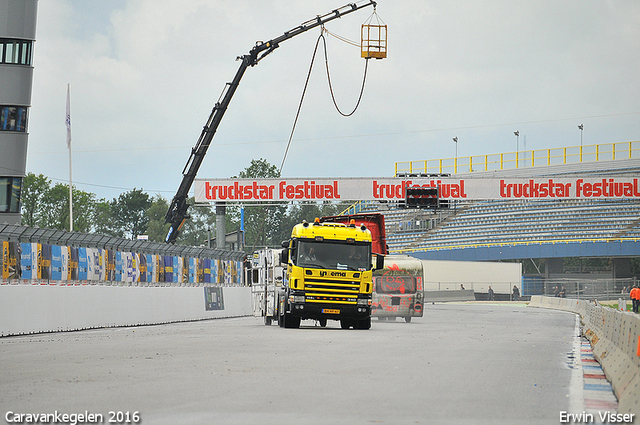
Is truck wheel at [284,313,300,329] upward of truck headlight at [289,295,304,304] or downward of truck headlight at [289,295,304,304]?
downward

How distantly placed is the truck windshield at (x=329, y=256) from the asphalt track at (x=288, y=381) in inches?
254

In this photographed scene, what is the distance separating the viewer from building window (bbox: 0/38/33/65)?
4544 cm

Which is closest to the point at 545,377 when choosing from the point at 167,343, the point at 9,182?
the point at 167,343

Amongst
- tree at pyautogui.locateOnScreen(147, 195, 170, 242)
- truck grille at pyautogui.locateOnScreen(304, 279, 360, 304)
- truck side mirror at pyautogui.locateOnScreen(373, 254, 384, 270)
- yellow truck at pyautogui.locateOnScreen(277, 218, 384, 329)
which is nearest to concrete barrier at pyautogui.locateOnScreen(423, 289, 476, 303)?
truck side mirror at pyautogui.locateOnScreen(373, 254, 384, 270)

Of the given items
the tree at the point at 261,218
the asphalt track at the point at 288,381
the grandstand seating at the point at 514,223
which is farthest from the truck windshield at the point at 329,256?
the tree at the point at 261,218

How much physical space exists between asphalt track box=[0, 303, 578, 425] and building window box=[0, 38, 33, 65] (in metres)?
31.5

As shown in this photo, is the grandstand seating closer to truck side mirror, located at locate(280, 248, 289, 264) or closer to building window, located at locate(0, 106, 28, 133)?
building window, located at locate(0, 106, 28, 133)

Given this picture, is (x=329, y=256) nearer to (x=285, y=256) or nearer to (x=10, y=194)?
(x=285, y=256)

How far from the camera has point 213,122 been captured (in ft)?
157

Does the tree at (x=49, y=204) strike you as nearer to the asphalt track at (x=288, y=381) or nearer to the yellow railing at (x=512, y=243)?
the yellow railing at (x=512, y=243)

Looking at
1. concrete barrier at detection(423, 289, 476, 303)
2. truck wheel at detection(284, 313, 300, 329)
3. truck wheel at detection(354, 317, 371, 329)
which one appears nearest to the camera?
truck wheel at detection(354, 317, 371, 329)

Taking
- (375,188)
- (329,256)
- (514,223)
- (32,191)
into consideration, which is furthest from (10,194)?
(32,191)

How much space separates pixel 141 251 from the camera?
3244cm

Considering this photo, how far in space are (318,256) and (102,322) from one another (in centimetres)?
621
